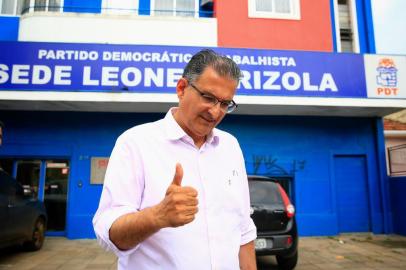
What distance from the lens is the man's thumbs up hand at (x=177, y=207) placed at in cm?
124

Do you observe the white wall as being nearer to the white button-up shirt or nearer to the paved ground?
the paved ground

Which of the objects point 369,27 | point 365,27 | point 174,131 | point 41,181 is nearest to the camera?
point 174,131

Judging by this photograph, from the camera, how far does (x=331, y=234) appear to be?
9.47m

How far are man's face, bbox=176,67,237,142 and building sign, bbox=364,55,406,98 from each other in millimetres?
8377

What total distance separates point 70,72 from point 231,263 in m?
7.76

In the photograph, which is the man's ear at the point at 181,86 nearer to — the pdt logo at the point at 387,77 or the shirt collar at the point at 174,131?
the shirt collar at the point at 174,131

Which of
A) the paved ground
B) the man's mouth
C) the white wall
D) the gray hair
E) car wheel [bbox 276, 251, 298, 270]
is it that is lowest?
the paved ground

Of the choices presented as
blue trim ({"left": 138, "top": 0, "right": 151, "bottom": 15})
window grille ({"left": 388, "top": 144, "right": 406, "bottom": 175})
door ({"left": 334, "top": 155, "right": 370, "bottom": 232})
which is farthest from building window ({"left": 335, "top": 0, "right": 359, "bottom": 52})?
blue trim ({"left": 138, "top": 0, "right": 151, "bottom": 15})

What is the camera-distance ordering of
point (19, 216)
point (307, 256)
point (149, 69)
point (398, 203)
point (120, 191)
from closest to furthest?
point (120, 191), point (19, 216), point (307, 256), point (149, 69), point (398, 203)

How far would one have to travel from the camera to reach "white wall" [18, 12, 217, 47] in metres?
9.33

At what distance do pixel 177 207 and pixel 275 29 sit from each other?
9.91 meters

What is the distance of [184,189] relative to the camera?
4.19 feet

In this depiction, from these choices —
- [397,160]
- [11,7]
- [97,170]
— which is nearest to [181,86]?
[97,170]

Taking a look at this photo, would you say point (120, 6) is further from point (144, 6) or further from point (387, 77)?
point (387, 77)
